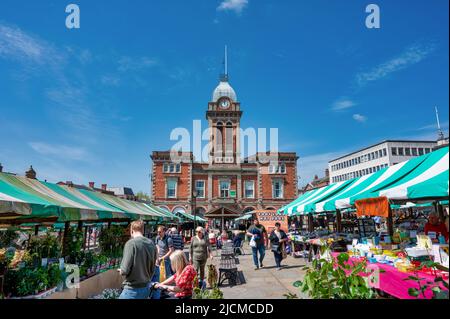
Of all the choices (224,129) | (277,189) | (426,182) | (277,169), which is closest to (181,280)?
(426,182)

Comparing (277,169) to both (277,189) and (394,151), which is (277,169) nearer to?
(277,189)

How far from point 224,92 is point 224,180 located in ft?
48.6

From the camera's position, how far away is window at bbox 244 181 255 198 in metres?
37.1

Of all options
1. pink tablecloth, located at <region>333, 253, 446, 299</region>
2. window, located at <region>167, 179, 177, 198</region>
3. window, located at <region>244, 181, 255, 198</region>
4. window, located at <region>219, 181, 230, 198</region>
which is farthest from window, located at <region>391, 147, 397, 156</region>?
pink tablecloth, located at <region>333, 253, 446, 299</region>

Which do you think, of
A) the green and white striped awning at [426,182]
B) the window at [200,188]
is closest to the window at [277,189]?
the window at [200,188]

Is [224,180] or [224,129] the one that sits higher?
[224,129]

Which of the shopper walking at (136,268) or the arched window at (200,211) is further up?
the shopper walking at (136,268)

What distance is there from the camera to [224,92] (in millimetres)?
43438

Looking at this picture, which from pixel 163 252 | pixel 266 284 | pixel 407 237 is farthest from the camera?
pixel 163 252

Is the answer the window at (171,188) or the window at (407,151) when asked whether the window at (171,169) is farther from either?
the window at (407,151)

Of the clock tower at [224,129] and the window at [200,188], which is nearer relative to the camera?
the window at [200,188]

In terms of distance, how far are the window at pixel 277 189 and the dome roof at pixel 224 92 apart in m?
14.2

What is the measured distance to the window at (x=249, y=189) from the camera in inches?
1460

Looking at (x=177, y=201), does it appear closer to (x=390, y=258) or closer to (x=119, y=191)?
(x=390, y=258)
